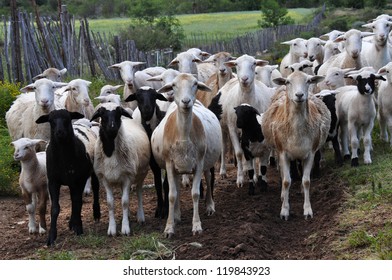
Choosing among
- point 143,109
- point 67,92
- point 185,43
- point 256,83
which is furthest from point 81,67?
point 185,43

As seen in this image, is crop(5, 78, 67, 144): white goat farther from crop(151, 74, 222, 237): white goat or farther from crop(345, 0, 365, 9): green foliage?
crop(345, 0, 365, 9): green foliage

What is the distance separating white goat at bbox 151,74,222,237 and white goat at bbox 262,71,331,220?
101 centimetres

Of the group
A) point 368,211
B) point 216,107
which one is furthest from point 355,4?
point 368,211

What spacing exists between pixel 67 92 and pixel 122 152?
408cm

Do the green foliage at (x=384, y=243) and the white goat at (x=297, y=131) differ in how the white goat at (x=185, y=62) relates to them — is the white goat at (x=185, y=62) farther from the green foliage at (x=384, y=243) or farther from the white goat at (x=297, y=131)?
the green foliage at (x=384, y=243)

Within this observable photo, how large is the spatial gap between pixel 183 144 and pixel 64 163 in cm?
145

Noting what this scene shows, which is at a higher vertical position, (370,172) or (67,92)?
(67,92)

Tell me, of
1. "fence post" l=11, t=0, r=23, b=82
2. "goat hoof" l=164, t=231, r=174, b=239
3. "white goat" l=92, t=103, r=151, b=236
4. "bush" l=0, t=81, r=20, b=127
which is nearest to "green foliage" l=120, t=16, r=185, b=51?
"fence post" l=11, t=0, r=23, b=82

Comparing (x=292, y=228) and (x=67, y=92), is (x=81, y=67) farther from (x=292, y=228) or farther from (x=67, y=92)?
(x=292, y=228)

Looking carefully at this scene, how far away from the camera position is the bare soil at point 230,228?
870 cm

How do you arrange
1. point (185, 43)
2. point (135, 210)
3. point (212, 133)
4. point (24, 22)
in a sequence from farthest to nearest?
point (185, 43) < point (24, 22) < point (135, 210) < point (212, 133)

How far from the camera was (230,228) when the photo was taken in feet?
31.0

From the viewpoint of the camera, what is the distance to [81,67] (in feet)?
67.0

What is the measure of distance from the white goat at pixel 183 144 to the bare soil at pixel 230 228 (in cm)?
34
